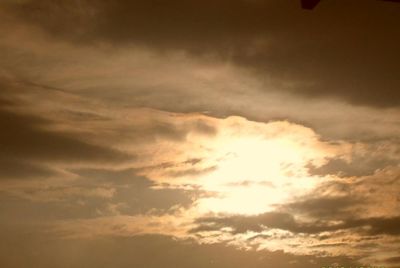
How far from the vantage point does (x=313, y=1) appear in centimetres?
500

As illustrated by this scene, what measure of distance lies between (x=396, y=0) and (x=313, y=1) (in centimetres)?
78

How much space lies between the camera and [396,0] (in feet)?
16.4
